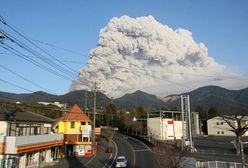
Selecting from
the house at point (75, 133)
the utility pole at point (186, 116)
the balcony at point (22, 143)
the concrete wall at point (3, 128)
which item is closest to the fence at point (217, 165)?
the balcony at point (22, 143)

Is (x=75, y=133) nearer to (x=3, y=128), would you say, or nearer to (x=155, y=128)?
(x=3, y=128)

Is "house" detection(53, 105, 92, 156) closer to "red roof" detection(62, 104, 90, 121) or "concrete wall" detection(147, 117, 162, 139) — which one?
"red roof" detection(62, 104, 90, 121)

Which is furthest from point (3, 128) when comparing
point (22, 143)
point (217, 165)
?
point (217, 165)

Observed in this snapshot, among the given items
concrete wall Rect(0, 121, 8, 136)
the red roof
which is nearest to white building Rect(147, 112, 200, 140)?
the red roof

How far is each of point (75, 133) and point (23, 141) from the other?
94.6 feet

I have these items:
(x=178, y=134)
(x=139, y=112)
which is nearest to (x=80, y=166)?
(x=178, y=134)

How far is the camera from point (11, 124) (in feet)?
128

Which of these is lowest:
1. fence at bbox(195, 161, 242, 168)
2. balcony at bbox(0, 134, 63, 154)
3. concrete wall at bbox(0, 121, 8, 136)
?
fence at bbox(195, 161, 242, 168)

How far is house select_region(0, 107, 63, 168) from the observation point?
35.0m

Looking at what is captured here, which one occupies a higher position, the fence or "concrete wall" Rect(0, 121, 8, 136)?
"concrete wall" Rect(0, 121, 8, 136)

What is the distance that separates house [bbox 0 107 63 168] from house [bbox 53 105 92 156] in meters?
11.1

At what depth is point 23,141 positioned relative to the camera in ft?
122

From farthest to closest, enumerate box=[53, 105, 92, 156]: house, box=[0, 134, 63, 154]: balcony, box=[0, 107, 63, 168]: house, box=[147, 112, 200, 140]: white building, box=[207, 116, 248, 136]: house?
box=[207, 116, 248, 136]: house, box=[147, 112, 200, 140]: white building, box=[53, 105, 92, 156]: house, box=[0, 107, 63, 168]: house, box=[0, 134, 63, 154]: balcony

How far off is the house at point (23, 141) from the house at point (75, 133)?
36.4ft
